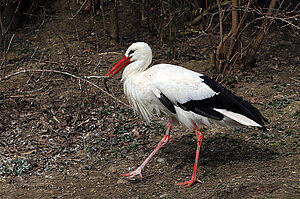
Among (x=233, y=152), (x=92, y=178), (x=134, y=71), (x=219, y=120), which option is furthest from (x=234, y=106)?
(x=92, y=178)

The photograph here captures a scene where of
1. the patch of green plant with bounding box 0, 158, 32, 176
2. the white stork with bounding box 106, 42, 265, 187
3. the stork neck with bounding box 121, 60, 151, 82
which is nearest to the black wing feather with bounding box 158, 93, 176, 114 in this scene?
the white stork with bounding box 106, 42, 265, 187

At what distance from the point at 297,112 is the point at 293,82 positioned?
138 centimetres

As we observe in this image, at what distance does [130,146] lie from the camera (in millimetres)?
5852

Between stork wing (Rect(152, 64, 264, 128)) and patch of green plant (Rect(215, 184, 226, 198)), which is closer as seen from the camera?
patch of green plant (Rect(215, 184, 226, 198))

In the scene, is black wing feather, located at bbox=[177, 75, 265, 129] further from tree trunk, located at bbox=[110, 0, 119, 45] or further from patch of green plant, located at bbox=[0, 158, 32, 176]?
tree trunk, located at bbox=[110, 0, 119, 45]

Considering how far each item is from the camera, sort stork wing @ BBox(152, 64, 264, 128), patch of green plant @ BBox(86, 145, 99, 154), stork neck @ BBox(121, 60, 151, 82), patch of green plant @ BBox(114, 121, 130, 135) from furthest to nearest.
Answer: patch of green plant @ BBox(114, 121, 130, 135) < patch of green plant @ BBox(86, 145, 99, 154) < stork neck @ BBox(121, 60, 151, 82) < stork wing @ BBox(152, 64, 264, 128)

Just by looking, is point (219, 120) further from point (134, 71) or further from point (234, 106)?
point (134, 71)

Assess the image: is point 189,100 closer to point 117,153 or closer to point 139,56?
point 139,56

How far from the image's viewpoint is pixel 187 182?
4.75 meters

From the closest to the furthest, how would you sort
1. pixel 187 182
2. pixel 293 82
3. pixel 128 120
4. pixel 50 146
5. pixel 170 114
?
pixel 187 182, pixel 170 114, pixel 50 146, pixel 128 120, pixel 293 82

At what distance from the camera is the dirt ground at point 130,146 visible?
4668mm

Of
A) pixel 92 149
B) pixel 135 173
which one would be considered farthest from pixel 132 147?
pixel 135 173

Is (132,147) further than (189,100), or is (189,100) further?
(132,147)

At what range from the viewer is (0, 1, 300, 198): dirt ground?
467 cm
